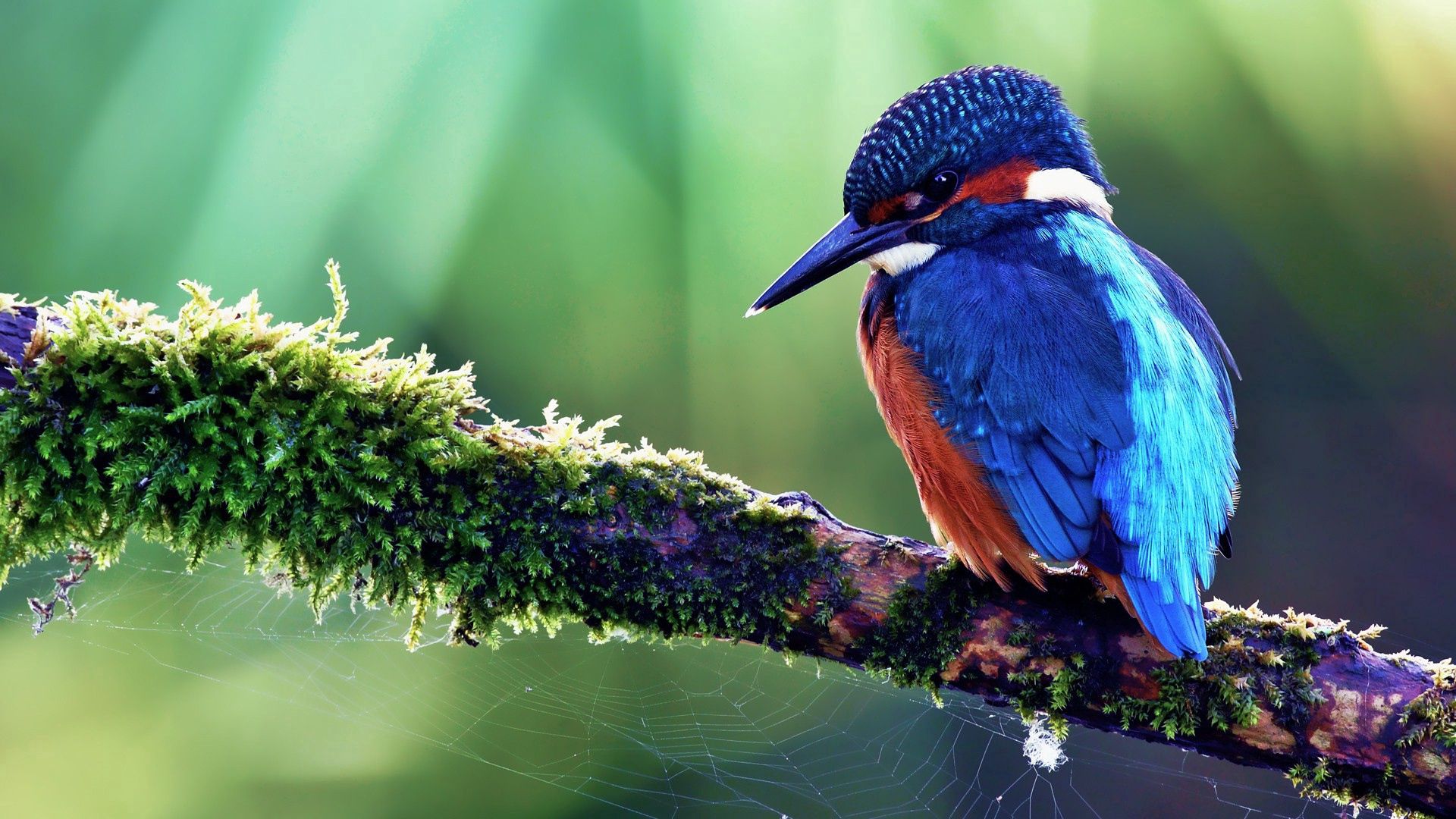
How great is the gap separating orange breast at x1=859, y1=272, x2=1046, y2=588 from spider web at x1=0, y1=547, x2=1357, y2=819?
104 cm

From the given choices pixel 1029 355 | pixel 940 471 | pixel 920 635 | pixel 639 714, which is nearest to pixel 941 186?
pixel 1029 355

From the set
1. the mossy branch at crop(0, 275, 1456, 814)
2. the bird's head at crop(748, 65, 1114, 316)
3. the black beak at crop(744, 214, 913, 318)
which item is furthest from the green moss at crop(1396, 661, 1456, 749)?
the black beak at crop(744, 214, 913, 318)

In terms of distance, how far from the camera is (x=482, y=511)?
145 centimetres

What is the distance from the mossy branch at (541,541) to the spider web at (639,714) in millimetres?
1121

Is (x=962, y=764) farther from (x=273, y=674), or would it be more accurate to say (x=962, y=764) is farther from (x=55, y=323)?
(x=55, y=323)

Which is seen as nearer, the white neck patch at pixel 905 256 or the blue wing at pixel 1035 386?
the blue wing at pixel 1035 386

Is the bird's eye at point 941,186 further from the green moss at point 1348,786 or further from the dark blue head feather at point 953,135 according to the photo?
the green moss at point 1348,786

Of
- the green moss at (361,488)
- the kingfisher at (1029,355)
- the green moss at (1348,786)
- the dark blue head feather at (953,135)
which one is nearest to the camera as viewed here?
the green moss at (361,488)

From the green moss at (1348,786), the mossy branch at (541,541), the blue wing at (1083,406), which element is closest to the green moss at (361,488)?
the mossy branch at (541,541)

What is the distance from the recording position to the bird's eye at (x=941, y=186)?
1.83 metres

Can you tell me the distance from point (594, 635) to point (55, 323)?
33.6 inches

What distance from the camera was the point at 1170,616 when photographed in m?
1.43

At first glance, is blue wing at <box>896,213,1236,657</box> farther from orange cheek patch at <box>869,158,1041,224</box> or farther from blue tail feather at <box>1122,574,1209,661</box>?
orange cheek patch at <box>869,158,1041,224</box>

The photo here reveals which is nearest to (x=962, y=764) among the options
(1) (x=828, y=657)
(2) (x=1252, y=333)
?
(2) (x=1252, y=333)
